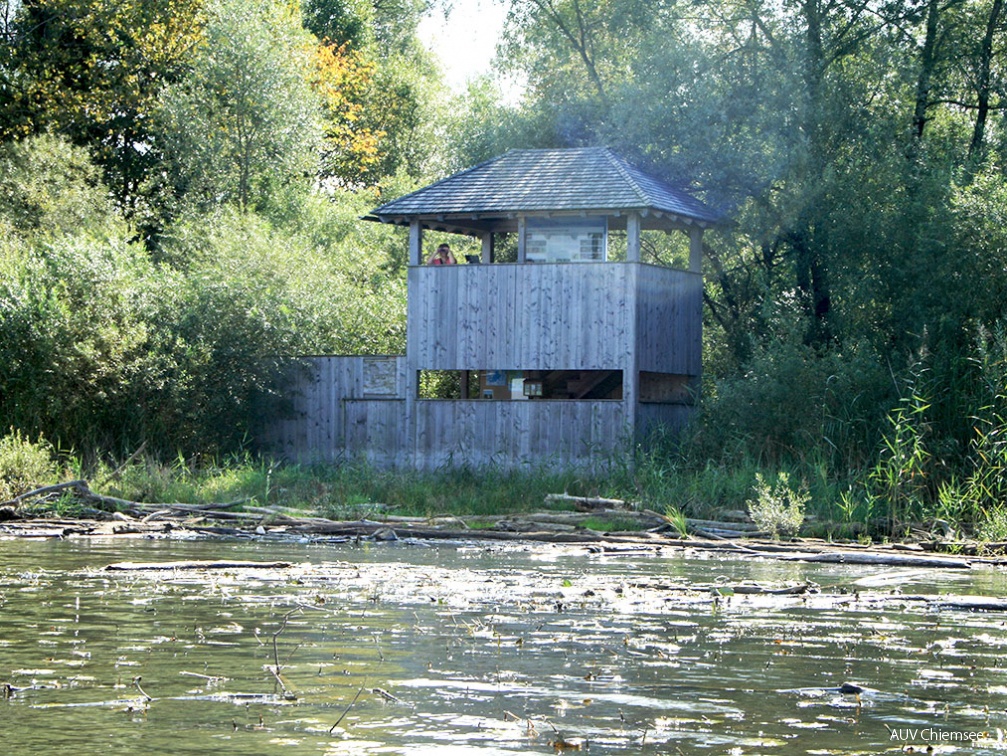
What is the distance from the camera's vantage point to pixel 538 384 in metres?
30.9

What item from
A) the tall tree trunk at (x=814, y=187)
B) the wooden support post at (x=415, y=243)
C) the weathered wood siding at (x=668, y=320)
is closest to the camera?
the weathered wood siding at (x=668, y=320)

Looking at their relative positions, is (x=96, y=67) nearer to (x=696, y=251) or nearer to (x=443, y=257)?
(x=443, y=257)

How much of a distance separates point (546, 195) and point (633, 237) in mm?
1977

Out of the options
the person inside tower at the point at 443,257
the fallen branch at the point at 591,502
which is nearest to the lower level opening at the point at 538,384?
the person inside tower at the point at 443,257

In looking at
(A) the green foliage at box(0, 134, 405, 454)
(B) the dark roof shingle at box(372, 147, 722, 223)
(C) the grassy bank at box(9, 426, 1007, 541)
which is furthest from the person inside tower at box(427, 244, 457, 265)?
(C) the grassy bank at box(9, 426, 1007, 541)

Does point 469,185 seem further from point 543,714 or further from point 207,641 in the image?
point 543,714

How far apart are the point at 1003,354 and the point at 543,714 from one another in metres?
16.3

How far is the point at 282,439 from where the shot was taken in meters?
31.9

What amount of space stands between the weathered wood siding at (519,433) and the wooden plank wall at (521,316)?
83cm

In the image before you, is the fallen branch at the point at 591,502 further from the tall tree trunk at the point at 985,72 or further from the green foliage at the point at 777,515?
the tall tree trunk at the point at 985,72

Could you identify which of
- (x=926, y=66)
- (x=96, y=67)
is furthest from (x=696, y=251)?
(x=96, y=67)

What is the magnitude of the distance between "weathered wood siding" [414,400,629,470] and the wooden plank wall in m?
0.83

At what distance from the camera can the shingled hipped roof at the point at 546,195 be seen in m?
29.3

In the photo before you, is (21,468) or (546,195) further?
(546,195)
